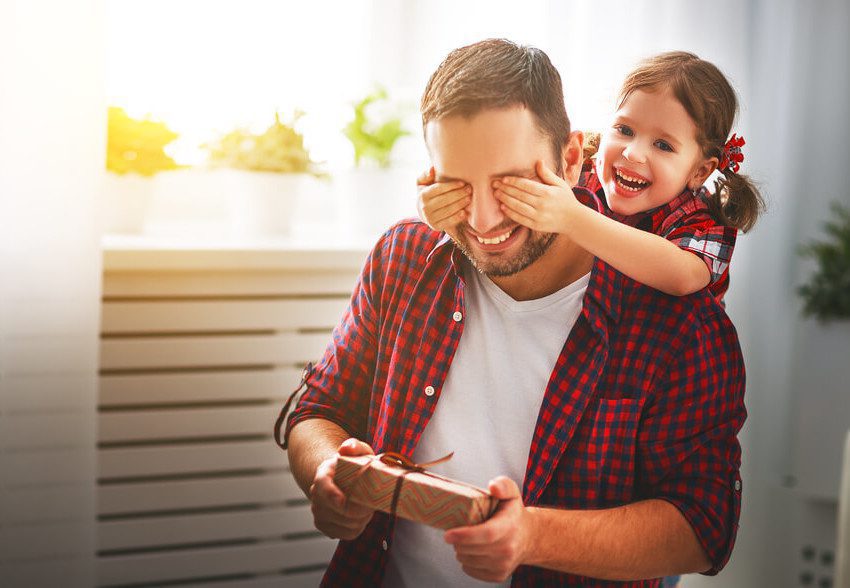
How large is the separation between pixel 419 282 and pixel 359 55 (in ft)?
3.64

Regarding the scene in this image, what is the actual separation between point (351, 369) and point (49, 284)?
64 cm

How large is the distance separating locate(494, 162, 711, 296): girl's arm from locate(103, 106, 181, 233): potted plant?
1232mm

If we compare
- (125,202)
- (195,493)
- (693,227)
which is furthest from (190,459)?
(693,227)

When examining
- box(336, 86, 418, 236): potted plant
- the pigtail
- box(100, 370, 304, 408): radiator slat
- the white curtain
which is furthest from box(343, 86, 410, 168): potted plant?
the pigtail

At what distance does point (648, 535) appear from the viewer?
118cm

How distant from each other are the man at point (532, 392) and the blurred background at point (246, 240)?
0.63m

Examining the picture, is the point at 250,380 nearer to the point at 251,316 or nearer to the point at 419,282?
the point at 251,316

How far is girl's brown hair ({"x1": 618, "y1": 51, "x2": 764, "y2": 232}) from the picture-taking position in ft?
4.75

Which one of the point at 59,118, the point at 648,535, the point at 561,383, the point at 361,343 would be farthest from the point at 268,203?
the point at 648,535

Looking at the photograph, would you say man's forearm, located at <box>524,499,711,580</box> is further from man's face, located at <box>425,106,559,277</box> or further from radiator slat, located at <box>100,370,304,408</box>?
radiator slat, located at <box>100,370,304,408</box>

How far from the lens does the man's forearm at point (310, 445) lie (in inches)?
51.4

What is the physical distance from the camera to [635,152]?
1436mm

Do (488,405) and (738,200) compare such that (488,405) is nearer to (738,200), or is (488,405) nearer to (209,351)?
(738,200)

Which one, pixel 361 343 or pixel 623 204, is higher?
pixel 623 204
